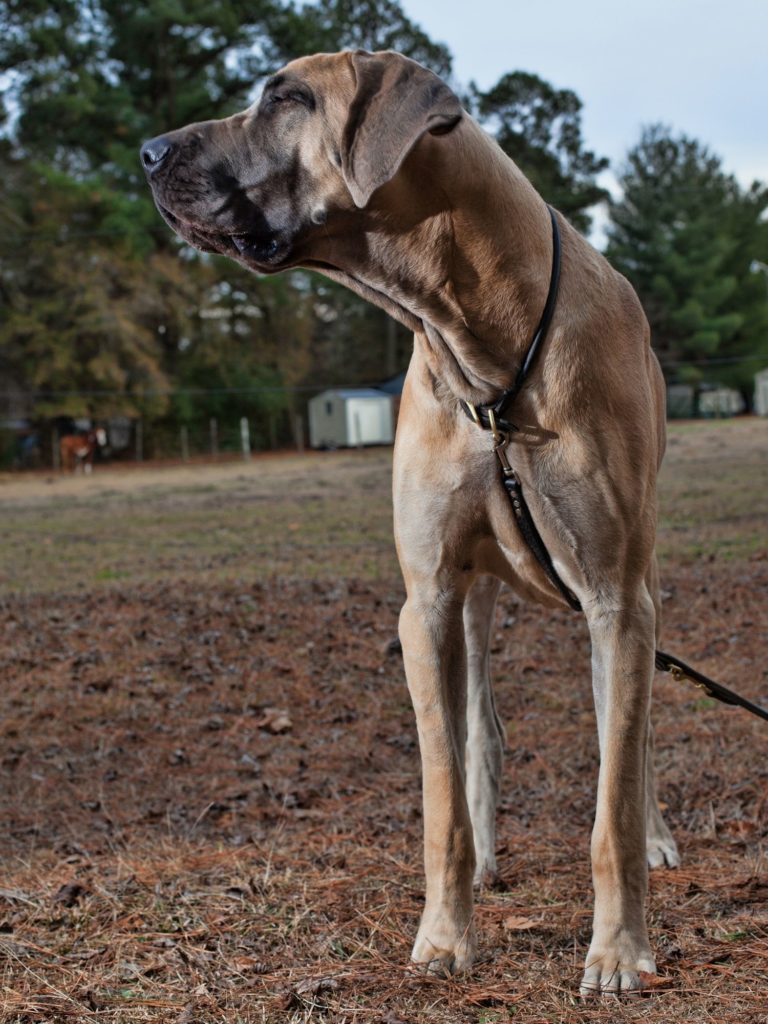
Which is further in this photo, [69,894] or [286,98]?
[69,894]

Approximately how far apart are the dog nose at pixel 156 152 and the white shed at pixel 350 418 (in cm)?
4356

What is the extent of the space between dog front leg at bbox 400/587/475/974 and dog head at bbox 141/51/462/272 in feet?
3.49

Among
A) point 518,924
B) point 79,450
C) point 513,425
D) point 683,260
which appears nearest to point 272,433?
point 79,450

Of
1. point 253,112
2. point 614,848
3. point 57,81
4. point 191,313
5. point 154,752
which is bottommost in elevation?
point 154,752

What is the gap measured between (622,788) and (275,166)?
1.90 metres

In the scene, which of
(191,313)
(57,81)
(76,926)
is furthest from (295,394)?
(76,926)

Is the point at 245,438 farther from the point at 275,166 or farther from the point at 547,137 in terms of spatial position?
the point at 275,166

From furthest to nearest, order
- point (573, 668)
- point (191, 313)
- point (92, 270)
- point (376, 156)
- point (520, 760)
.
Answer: point (191, 313), point (92, 270), point (573, 668), point (520, 760), point (376, 156)

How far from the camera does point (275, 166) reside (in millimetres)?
2965

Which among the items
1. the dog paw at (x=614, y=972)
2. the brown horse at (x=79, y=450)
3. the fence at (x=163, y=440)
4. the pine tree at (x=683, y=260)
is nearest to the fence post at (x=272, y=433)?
the fence at (x=163, y=440)

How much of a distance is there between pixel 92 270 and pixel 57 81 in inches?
249

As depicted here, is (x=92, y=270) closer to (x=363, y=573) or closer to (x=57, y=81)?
(x=57, y=81)

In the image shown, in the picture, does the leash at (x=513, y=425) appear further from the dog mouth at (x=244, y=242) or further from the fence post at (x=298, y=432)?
the fence post at (x=298, y=432)

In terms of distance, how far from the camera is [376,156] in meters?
2.72
